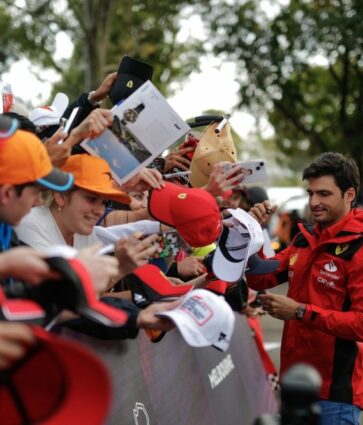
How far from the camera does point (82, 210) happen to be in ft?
10.1

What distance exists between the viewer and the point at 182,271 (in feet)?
13.3

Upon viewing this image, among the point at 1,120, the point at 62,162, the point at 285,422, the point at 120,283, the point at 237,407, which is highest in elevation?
the point at 1,120

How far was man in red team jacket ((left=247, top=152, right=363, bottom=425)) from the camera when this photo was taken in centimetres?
382

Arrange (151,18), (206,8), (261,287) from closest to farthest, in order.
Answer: (261,287), (206,8), (151,18)

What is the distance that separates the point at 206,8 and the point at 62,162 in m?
14.8

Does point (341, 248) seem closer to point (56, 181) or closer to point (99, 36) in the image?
point (56, 181)

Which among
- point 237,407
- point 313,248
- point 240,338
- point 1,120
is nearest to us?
point 1,120

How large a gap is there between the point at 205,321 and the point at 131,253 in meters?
0.37

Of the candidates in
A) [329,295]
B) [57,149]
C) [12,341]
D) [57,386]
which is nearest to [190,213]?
[57,149]

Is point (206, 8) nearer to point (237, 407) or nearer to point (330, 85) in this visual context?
point (330, 85)

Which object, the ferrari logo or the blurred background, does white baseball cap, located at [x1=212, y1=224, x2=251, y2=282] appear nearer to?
the ferrari logo

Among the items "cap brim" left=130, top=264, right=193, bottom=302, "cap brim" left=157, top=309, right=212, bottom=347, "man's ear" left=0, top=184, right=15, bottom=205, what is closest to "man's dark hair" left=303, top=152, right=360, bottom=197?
"cap brim" left=130, top=264, right=193, bottom=302

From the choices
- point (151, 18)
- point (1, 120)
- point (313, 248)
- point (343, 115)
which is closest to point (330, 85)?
point (343, 115)

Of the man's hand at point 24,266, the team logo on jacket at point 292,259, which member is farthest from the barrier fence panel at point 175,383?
the man's hand at point 24,266
